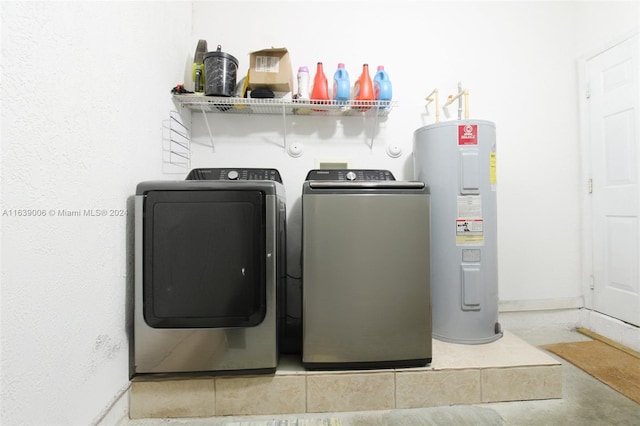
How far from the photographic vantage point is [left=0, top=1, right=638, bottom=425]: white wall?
84 cm

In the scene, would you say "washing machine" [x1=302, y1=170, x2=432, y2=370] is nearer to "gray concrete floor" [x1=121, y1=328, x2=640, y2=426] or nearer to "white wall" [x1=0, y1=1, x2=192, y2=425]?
"gray concrete floor" [x1=121, y1=328, x2=640, y2=426]

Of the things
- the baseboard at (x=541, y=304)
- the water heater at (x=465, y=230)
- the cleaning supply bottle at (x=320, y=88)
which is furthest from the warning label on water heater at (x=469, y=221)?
the cleaning supply bottle at (x=320, y=88)

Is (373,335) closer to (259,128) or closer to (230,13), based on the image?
(259,128)

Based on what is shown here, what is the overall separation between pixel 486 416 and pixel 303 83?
2.03 metres

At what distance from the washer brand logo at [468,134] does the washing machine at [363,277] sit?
0.56 m

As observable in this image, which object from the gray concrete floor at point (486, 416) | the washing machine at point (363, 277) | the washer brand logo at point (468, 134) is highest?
the washer brand logo at point (468, 134)

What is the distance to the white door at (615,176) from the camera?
2002mm

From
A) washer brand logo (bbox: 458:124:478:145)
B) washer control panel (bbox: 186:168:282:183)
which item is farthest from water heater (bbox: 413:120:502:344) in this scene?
washer control panel (bbox: 186:168:282:183)

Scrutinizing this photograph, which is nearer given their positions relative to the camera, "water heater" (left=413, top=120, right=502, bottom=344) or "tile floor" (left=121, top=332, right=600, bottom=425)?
"tile floor" (left=121, top=332, right=600, bottom=425)

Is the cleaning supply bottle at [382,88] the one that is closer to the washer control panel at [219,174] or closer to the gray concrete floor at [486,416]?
the washer control panel at [219,174]

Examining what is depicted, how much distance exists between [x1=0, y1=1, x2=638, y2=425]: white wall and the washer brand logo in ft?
1.75

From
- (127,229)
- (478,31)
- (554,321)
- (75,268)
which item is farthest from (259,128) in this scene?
(554,321)

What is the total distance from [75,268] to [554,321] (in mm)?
2970

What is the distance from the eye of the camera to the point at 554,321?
7.54 feet
